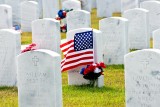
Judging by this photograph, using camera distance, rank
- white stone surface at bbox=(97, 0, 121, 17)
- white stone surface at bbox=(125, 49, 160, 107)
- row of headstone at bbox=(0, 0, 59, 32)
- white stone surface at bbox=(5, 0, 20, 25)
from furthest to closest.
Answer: white stone surface at bbox=(97, 0, 121, 17) → white stone surface at bbox=(5, 0, 20, 25) → row of headstone at bbox=(0, 0, 59, 32) → white stone surface at bbox=(125, 49, 160, 107)

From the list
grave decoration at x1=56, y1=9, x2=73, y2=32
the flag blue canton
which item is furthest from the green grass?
grave decoration at x1=56, y1=9, x2=73, y2=32

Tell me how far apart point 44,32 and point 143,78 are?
6075 mm

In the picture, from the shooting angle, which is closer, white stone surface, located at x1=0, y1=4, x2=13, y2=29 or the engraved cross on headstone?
the engraved cross on headstone

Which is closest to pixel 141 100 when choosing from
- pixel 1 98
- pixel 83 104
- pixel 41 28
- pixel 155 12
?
pixel 83 104

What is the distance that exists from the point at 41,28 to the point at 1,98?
3.93m

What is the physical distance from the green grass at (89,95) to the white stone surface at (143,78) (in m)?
1.07

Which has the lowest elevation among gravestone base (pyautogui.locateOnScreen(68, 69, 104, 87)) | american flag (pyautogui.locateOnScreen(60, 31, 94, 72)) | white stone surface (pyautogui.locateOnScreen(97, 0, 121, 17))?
gravestone base (pyautogui.locateOnScreen(68, 69, 104, 87))

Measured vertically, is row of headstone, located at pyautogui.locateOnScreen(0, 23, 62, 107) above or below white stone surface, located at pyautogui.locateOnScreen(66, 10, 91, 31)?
below

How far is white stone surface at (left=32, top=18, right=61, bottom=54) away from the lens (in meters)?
15.9

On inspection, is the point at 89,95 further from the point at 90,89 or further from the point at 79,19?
the point at 79,19

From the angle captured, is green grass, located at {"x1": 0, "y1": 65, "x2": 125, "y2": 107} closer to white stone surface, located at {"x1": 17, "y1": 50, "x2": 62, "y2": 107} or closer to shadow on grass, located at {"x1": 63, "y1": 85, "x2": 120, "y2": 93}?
shadow on grass, located at {"x1": 63, "y1": 85, "x2": 120, "y2": 93}

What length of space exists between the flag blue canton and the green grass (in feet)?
2.74

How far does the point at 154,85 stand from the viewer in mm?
10070

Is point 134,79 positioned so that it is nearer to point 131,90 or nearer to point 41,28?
point 131,90
